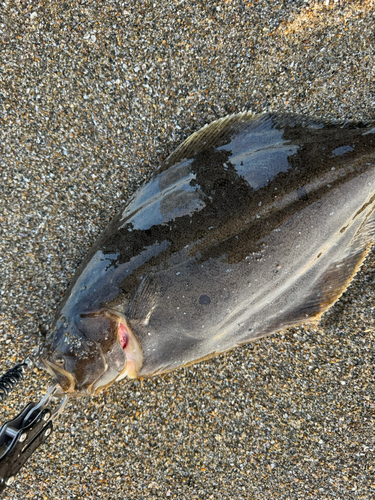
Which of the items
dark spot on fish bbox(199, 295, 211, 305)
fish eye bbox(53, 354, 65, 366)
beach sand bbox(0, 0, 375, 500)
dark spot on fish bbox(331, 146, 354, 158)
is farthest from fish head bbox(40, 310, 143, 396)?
dark spot on fish bbox(331, 146, 354, 158)

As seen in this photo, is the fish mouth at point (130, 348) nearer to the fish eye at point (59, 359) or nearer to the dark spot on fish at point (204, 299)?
the fish eye at point (59, 359)

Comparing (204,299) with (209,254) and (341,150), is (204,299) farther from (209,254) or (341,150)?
(341,150)

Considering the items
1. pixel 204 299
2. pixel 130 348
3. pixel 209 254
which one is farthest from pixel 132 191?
pixel 130 348

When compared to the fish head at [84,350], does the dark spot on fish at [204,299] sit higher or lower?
lower

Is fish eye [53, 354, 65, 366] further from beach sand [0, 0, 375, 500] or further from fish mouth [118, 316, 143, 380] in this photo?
beach sand [0, 0, 375, 500]

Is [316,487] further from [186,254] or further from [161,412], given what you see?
[186,254]

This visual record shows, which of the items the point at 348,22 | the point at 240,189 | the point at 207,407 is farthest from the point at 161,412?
the point at 348,22

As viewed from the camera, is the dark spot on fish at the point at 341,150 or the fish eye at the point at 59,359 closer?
the fish eye at the point at 59,359

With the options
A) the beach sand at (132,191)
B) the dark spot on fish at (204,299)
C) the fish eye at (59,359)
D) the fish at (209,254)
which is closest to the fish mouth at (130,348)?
the fish at (209,254)
